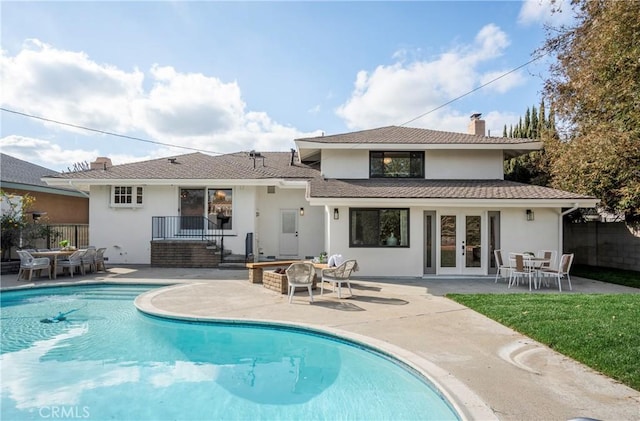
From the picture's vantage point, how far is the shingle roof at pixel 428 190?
1298 cm

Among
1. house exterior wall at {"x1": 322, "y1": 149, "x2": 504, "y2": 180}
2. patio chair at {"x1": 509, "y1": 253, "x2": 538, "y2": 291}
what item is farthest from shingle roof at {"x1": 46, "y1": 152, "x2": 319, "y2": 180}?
patio chair at {"x1": 509, "y1": 253, "x2": 538, "y2": 291}

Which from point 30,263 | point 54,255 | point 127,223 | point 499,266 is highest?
point 127,223

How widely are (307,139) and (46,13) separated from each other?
10346mm

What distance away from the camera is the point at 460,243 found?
1361cm

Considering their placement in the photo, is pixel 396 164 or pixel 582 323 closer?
pixel 582 323

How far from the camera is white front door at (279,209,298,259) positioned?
18250mm

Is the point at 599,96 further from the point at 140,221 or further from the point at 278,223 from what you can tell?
the point at 140,221

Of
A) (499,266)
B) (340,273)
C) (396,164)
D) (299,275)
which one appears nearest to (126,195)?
(299,275)

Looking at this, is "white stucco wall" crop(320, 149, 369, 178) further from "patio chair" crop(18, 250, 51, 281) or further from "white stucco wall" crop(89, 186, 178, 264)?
"patio chair" crop(18, 250, 51, 281)

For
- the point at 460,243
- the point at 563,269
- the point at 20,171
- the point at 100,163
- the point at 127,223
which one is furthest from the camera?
the point at 20,171

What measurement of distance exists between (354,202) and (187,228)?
8819 mm

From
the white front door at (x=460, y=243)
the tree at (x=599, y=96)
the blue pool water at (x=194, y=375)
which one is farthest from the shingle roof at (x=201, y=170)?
the tree at (x=599, y=96)

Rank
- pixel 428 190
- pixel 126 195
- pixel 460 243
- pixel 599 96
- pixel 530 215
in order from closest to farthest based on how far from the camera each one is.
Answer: pixel 599 96 → pixel 530 215 → pixel 460 243 → pixel 428 190 → pixel 126 195

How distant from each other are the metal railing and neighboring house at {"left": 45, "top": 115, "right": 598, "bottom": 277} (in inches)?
1.9
